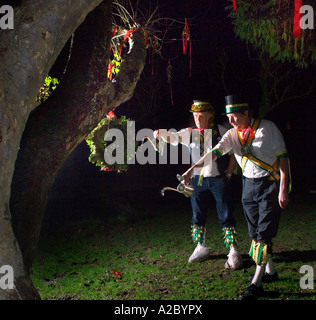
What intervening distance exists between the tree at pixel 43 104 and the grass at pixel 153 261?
1.89m

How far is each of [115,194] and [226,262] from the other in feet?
27.5

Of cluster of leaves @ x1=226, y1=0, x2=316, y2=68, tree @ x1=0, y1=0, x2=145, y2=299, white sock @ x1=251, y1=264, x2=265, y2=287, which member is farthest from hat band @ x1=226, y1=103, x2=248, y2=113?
cluster of leaves @ x1=226, y1=0, x2=316, y2=68

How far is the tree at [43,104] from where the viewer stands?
2783 millimetres

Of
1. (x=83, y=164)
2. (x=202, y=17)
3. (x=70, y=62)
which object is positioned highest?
(x=202, y=17)

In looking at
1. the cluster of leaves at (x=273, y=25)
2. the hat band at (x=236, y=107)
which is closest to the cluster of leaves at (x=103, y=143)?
the hat band at (x=236, y=107)

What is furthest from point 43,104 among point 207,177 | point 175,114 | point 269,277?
point 175,114

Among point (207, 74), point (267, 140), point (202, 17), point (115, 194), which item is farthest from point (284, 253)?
point (207, 74)

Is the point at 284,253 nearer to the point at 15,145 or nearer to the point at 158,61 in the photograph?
the point at 15,145

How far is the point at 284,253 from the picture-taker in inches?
240

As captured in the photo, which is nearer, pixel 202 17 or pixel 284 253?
pixel 284 253

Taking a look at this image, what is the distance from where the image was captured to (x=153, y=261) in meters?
6.09

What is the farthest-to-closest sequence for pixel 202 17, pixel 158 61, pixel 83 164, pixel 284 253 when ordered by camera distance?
pixel 158 61, pixel 202 17, pixel 83 164, pixel 284 253
